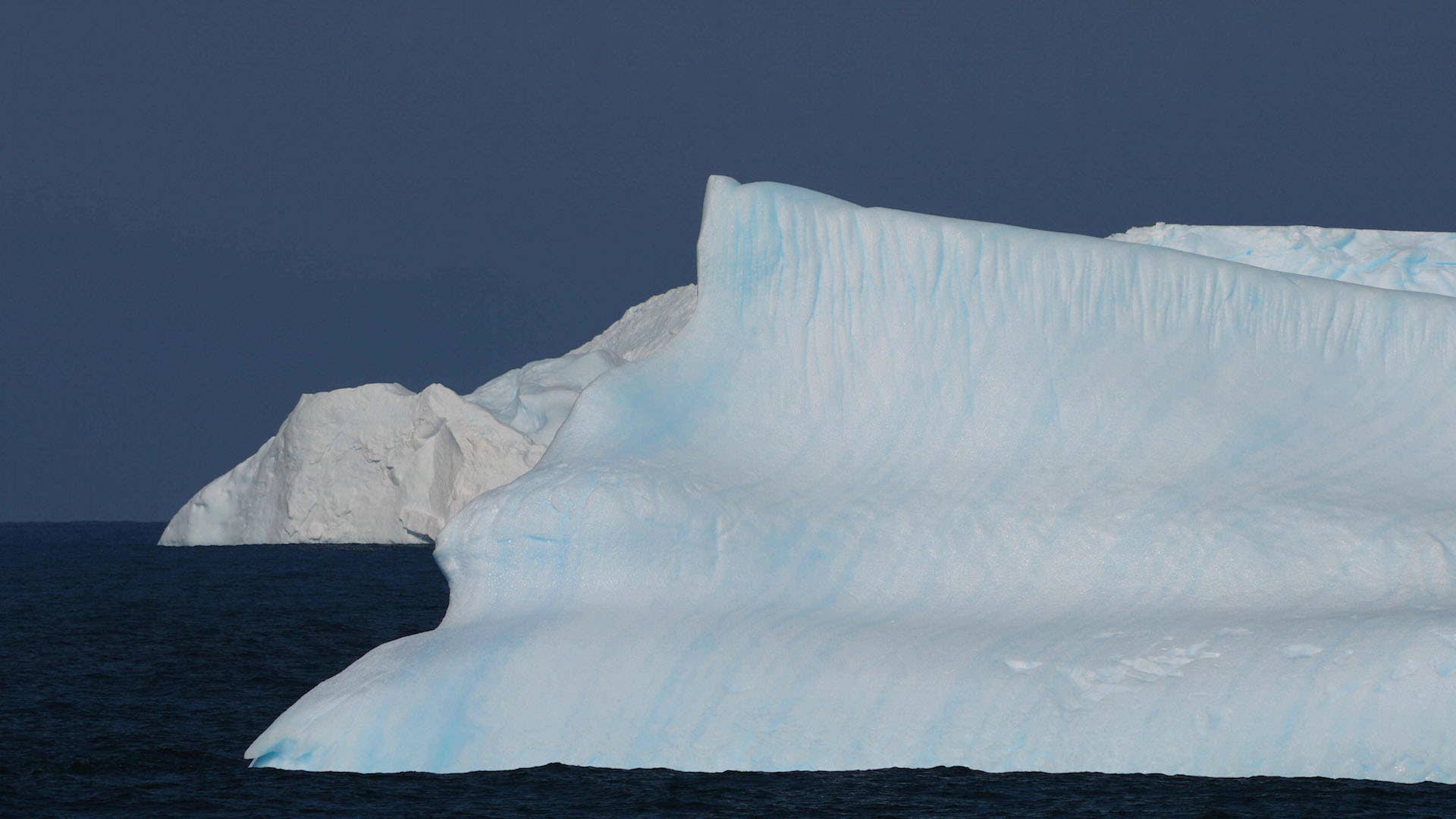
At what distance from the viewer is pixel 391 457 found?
42.6m

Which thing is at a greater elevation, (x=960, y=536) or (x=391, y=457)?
(x=960, y=536)

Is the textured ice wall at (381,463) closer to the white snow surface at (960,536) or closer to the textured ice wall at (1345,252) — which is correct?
the textured ice wall at (1345,252)

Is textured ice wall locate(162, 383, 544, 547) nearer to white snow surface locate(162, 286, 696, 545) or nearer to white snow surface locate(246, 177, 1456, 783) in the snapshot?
white snow surface locate(162, 286, 696, 545)

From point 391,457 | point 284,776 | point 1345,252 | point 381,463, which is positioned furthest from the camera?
point 381,463

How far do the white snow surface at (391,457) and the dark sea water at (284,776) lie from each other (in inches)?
527

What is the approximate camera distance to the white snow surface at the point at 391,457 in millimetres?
41656

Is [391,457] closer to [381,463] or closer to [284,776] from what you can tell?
[381,463]

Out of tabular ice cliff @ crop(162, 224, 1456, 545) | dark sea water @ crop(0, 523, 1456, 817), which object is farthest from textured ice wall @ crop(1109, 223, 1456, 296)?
tabular ice cliff @ crop(162, 224, 1456, 545)

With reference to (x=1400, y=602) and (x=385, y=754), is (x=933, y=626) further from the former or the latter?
(x=385, y=754)

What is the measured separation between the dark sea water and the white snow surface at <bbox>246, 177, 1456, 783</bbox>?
224 mm

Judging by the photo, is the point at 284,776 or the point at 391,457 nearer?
the point at 284,776

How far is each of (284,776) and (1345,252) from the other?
13949mm

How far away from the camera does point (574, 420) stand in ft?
50.1

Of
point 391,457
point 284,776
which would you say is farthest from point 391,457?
point 284,776
